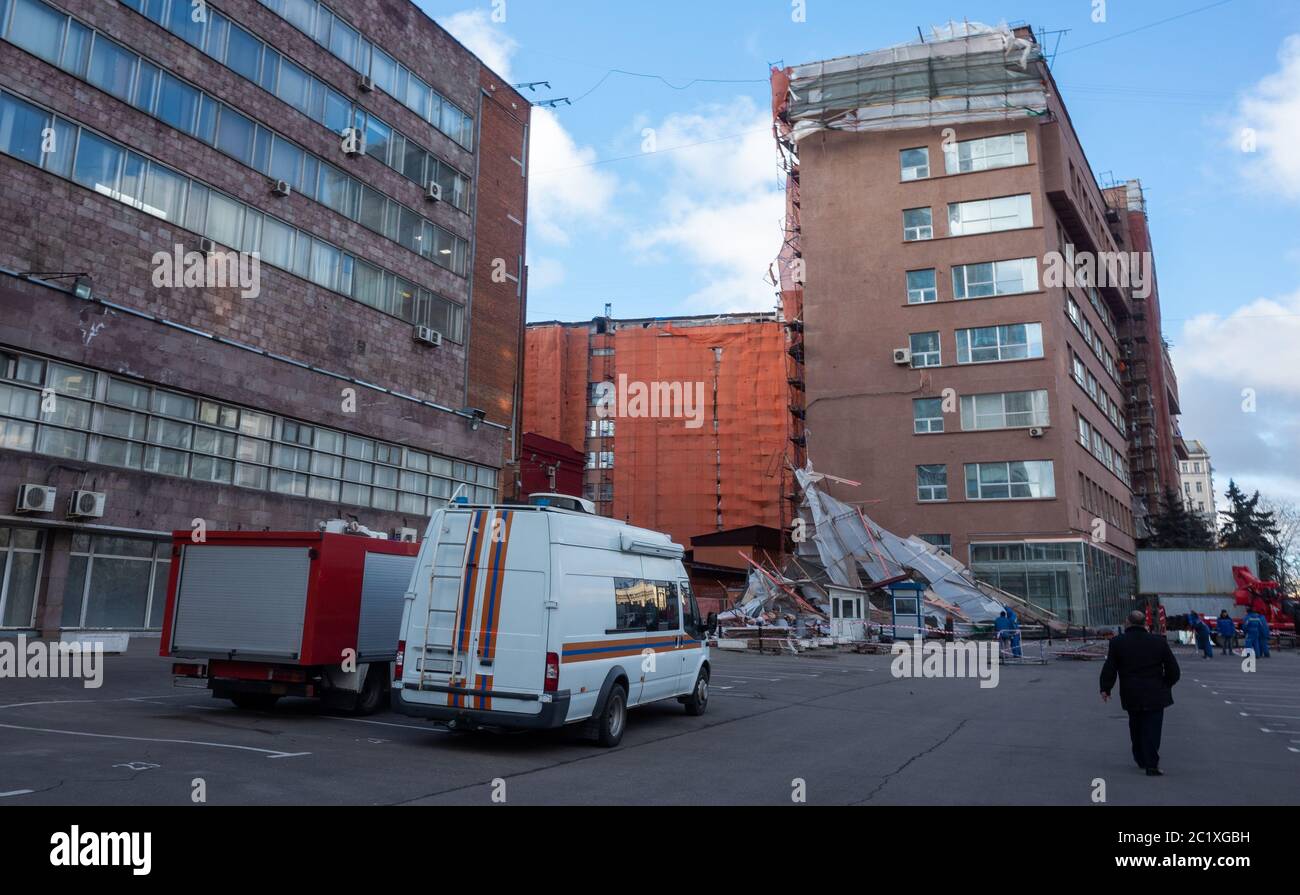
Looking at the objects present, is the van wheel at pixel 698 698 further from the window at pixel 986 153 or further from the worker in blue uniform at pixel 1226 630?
the window at pixel 986 153

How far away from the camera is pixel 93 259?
22.6 meters

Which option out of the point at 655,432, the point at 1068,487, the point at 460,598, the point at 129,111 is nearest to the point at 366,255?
the point at 129,111

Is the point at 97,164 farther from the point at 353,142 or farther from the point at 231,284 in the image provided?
the point at 353,142

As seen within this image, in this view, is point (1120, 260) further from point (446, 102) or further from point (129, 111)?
point (129, 111)

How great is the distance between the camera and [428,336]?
33.6 m

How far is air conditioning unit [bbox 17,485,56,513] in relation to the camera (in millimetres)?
20141

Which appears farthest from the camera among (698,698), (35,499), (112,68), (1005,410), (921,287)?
(921,287)

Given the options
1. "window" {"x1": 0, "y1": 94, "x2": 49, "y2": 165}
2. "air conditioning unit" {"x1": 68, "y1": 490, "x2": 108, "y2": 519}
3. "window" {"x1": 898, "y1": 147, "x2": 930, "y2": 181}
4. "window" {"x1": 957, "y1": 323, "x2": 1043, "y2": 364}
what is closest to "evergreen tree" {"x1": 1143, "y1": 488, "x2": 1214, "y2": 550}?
"window" {"x1": 957, "y1": 323, "x2": 1043, "y2": 364}

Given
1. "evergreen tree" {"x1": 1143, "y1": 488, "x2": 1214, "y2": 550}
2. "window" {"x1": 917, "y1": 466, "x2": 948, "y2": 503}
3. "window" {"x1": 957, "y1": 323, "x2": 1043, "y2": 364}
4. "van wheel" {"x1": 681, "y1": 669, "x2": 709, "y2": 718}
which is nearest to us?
"van wheel" {"x1": 681, "y1": 669, "x2": 709, "y2": 718}

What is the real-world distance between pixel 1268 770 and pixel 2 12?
28.3 meters

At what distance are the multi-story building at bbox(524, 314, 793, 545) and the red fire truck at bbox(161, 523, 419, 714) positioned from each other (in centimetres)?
5265

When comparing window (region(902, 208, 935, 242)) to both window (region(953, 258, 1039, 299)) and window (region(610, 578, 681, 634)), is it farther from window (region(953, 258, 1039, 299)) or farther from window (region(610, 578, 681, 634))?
window (region(610, 578, 681, 634))

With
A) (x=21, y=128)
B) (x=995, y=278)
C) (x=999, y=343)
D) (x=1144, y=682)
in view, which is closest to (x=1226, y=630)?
(x=999, y=343)

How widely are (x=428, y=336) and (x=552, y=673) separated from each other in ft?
82.8
